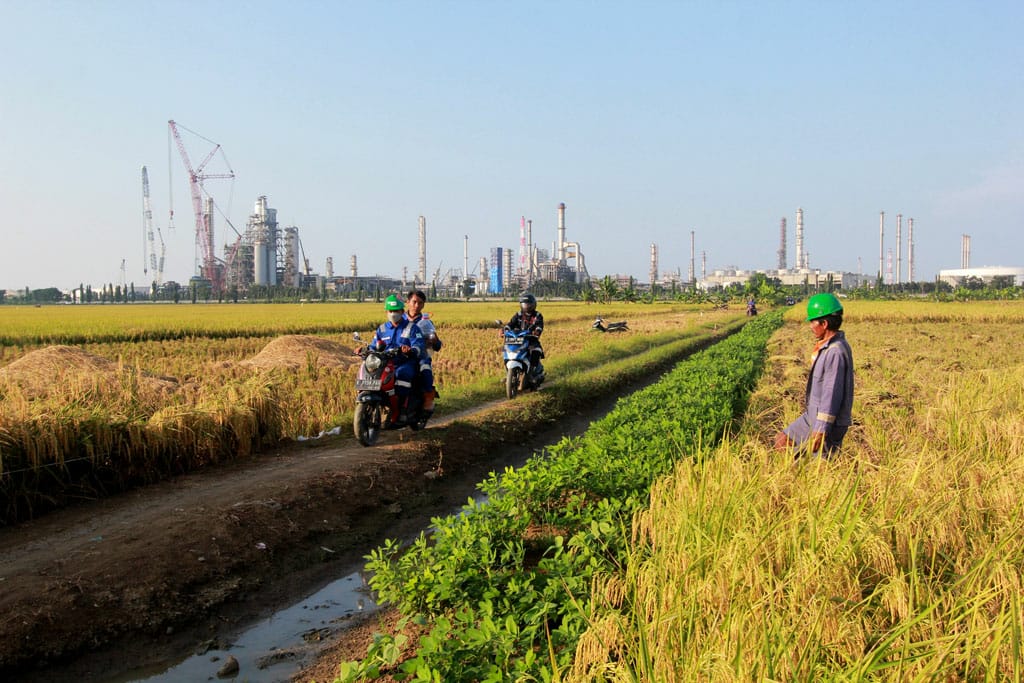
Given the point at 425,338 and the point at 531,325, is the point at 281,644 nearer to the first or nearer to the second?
the point at 425,338

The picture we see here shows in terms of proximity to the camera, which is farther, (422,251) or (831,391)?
(422,251)

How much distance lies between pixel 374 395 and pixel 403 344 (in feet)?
2.81

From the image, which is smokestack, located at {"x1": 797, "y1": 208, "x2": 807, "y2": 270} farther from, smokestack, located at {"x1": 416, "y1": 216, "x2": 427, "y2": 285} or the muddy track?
the muddy track

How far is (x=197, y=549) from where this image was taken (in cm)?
512

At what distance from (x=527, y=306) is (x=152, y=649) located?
9646 millimetres

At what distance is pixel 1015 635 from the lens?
→ 7.79 ft

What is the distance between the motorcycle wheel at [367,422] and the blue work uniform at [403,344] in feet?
1.33

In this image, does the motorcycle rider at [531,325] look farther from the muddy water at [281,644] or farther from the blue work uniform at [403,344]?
the muddy water at [281,644]

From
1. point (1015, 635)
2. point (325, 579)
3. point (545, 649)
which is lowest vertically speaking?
point (325, 579)

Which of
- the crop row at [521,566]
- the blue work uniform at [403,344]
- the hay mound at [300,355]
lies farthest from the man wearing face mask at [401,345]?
the hay mound at [300,355]

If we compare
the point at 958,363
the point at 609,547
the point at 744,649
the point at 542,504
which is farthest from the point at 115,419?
the point at 958,363

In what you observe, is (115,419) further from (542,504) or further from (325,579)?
(542,504)

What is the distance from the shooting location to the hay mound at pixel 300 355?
16.5 meters

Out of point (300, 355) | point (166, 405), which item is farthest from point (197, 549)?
point (300, 355)
